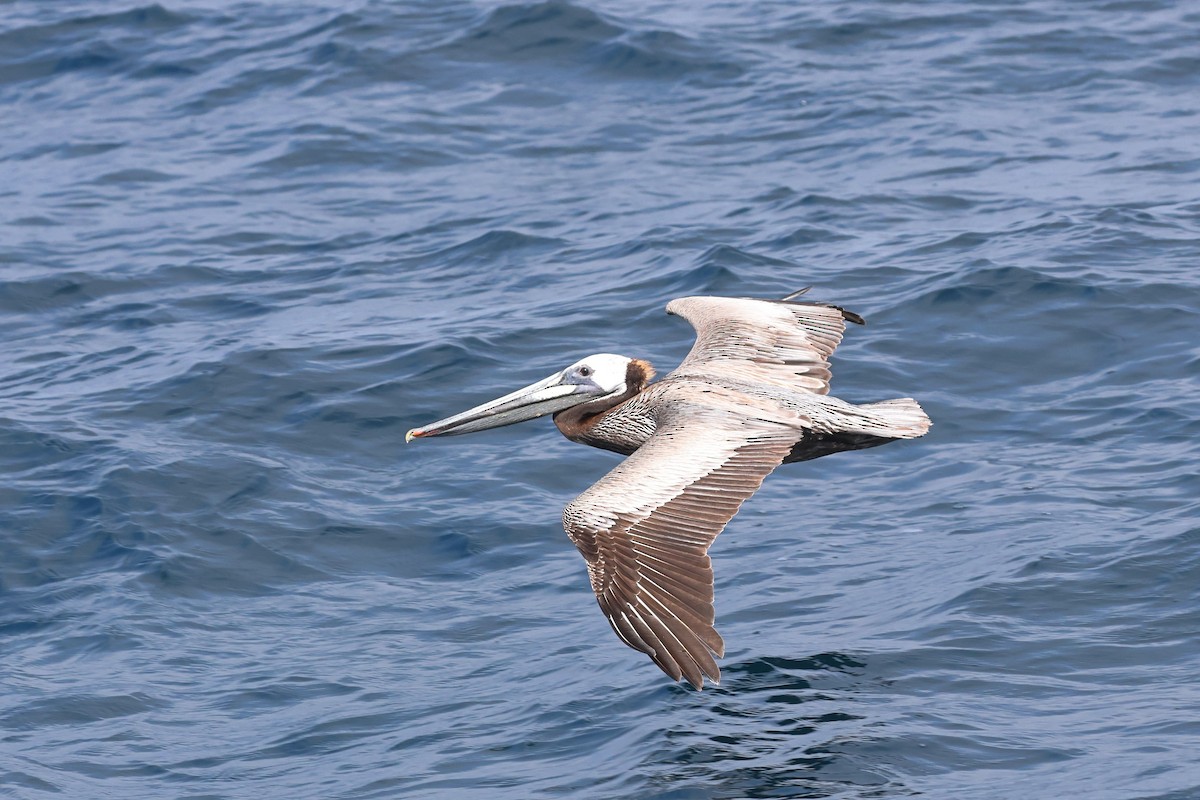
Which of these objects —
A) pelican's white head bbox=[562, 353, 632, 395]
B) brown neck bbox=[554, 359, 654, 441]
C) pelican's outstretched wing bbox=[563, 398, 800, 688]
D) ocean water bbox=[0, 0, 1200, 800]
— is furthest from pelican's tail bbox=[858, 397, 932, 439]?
pelican's white head bbox=[562, 353, 632, 395]

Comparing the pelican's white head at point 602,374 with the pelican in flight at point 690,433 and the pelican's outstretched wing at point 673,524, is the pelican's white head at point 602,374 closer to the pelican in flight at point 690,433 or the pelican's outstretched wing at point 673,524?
the pelican in flight at point 690,433

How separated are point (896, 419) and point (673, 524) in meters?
2.13

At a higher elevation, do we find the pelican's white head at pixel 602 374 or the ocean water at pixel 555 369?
the pelican's white head at pixel 602 374

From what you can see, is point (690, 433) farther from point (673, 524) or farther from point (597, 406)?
point (597, 406)

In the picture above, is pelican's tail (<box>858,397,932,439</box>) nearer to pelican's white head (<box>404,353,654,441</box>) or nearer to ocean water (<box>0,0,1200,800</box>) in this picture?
ocean water (<box>0,0,1200,800</box>)

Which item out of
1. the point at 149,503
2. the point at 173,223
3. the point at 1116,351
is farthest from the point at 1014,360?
the point at 173,223

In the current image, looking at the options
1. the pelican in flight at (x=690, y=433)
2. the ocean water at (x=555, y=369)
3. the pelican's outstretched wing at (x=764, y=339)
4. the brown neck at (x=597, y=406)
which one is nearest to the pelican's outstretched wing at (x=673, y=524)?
the pelican in flight at (x=690, y=433)

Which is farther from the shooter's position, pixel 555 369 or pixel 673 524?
pixel 555 369

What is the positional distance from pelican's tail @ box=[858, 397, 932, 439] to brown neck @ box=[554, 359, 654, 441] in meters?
1.43

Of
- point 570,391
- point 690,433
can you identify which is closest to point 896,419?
point 690,433

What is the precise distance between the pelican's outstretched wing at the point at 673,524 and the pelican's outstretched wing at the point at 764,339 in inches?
48.0

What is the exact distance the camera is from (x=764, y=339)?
10891 millimetres

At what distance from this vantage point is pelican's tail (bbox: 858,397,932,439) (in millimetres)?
9438

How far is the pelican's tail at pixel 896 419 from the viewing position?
944 centimetres
